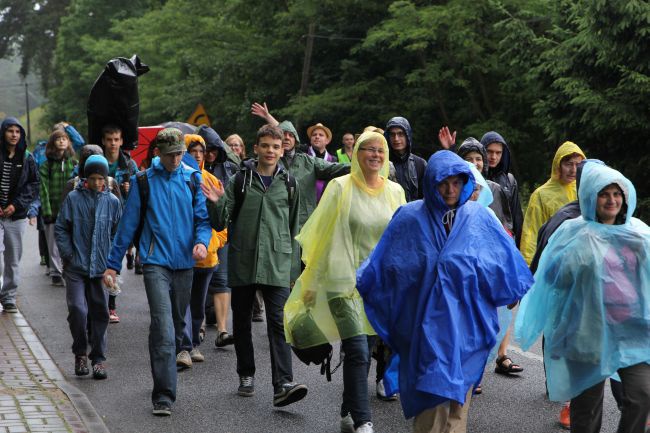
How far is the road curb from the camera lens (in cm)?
721

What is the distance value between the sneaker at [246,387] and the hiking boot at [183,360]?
105 centimetres

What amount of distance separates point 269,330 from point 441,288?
100 inches

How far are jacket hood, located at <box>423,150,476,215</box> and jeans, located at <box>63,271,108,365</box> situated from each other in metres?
3.96

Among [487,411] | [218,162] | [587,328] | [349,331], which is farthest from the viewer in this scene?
[218,162]

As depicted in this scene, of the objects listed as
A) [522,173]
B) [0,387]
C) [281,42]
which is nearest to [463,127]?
[522,173]

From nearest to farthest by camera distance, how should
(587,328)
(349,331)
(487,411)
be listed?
(587,328), (349,331), (487,411)

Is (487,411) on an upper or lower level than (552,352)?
lower

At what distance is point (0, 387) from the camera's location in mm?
8008

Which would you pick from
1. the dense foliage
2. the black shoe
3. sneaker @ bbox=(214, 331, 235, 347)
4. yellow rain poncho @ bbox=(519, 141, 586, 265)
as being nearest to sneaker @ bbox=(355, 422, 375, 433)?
yellow rain poncho @ bbox=(519, 141, 586, 265)

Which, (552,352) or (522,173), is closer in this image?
(552,352)

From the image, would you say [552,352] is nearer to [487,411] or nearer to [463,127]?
[487,411]

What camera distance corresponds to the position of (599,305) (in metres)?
5.86

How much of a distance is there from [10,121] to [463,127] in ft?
62.3

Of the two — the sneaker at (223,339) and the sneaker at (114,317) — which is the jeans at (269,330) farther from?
the sneaker at (114,317)
